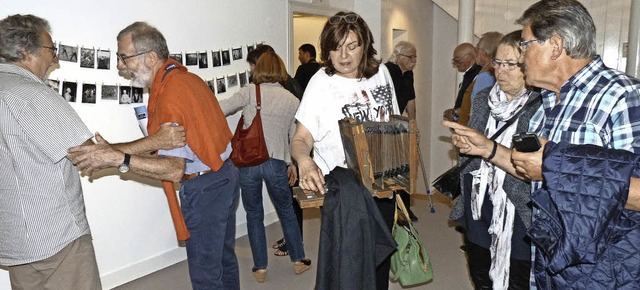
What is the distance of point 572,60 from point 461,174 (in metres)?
1.05

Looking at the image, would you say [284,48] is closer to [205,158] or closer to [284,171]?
[284,171]

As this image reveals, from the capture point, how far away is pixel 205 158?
9.00ft

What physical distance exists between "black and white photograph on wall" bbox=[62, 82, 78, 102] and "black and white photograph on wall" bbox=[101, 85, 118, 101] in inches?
9.7

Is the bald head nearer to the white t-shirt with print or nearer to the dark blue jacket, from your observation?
the white t-shirt with print

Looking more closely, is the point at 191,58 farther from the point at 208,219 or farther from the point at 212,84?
the point at 208,219

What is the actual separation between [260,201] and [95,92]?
4.79 feet

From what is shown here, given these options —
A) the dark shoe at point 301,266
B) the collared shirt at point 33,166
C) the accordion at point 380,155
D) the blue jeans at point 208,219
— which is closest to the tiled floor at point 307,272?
the dark shoe at point 301,266

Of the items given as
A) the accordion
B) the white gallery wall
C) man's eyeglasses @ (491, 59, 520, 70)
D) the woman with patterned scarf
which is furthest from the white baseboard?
man's eyeglasses @ (491, 59, 520, 70)

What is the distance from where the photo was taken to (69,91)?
366 centimetres

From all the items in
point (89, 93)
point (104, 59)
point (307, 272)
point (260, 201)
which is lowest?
point (307, 272)

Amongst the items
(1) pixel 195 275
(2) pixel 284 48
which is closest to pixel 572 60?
(1) pixel 195 275

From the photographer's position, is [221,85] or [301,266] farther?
[221,85]

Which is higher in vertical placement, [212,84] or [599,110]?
[212,84]

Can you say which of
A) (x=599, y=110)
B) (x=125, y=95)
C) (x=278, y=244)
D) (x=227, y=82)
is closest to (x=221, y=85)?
(x=227, y=82)
